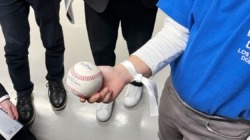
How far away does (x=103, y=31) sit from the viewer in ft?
4.11

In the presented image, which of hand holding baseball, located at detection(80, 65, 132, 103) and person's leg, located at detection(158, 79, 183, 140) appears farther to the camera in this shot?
person's leg, located at detection(158, 79, 183, 140)

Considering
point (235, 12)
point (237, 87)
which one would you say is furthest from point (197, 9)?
point (237, 87)

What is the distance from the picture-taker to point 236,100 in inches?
26.2

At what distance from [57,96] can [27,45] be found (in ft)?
1.27

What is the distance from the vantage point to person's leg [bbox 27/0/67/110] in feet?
3.96

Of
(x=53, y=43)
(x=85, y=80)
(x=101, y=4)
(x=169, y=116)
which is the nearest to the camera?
(x=85, y=80)

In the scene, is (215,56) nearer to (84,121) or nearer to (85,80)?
(85,80)

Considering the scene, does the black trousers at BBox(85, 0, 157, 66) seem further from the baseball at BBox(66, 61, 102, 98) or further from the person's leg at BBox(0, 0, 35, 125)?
the baseball at BBox(66, 61, 102, 98)

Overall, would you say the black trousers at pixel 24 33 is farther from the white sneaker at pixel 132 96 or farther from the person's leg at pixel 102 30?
the white sneaker at pixel 132 96

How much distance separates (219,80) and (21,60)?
3.39ft

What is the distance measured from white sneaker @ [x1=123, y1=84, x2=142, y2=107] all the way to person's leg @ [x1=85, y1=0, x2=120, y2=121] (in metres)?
0.25

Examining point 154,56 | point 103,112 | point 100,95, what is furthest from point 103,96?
point 103,112

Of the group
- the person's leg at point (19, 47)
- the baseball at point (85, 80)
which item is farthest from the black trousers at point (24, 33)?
the baseball at point (85, 80)

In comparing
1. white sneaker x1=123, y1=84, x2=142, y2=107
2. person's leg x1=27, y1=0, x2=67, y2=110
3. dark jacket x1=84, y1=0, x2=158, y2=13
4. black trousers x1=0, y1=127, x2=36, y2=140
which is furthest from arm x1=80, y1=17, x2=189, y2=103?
A: white sneaker x1=123, y1=84, x2=142, y2=107
